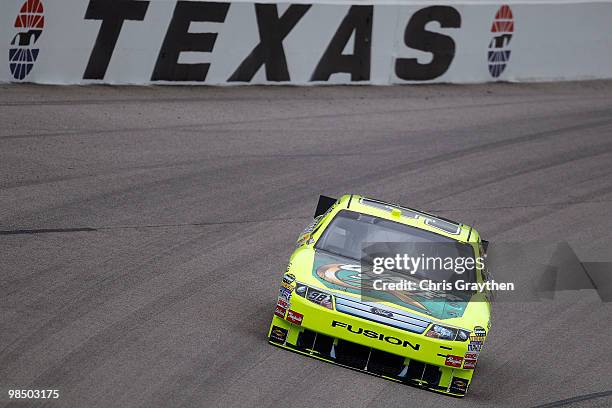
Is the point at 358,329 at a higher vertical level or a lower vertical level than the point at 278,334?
higher

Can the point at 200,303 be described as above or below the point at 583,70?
below

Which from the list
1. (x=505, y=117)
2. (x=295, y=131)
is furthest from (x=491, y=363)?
(x=505, y=117)

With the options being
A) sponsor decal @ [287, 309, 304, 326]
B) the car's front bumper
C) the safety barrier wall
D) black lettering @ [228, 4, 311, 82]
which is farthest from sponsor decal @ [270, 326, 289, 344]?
black lettering @ [228, 4, 311, 82]

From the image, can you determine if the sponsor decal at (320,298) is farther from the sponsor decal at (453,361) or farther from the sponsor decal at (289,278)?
the sponsor decal at (453,361)

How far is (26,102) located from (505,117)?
367 inches

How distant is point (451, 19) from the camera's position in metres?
22.1

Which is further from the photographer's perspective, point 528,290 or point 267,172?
point 267,172

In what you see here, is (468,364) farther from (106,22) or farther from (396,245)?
(106,22)

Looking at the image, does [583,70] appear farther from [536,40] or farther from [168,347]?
[168,347]

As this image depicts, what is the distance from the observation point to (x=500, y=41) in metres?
23.1

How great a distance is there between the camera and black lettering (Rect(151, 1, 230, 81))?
18.7 m

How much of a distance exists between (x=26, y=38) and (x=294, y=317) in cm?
1000

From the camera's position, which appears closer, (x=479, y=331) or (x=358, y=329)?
(x=358, y=329)
